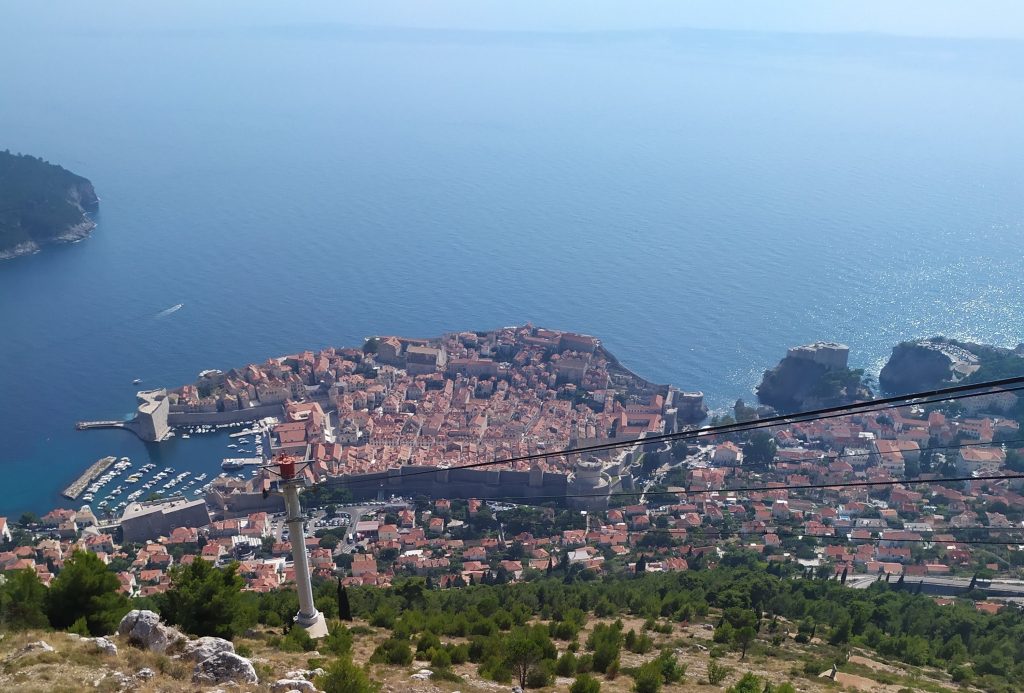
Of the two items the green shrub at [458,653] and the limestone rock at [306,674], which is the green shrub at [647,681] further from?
the limestone rock at [306,674]

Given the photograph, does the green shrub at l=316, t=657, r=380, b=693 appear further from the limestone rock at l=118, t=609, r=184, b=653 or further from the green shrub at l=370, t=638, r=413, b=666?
the green shrub at l=370, t=638, r=413, b=666

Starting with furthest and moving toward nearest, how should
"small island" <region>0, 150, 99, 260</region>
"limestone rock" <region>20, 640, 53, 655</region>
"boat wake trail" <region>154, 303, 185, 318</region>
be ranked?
1. "small island" <region>0, 150, 99, 260</region>
2. "boat wake trail" <region>154, 303, 185, 318</region>
3. "limestone rock" <region>20, 640, 53, 655</region>

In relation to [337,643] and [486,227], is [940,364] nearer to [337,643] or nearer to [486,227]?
[486,227]

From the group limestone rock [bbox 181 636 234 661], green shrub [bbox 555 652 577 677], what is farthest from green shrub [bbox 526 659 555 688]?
limestone rock [bbox 181 636 234 661]

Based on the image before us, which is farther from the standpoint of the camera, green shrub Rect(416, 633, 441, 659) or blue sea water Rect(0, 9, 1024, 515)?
blue sea water Rect(0, 9, 1024, 515)

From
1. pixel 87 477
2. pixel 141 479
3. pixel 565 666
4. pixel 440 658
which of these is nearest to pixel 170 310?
pixel 87 477

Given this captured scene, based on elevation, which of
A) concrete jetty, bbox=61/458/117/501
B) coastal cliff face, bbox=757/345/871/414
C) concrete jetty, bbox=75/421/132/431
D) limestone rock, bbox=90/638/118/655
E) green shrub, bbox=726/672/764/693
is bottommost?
concrete jetty, bbox=61/458/117/501

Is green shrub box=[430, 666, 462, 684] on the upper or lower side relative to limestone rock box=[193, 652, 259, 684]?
lower
